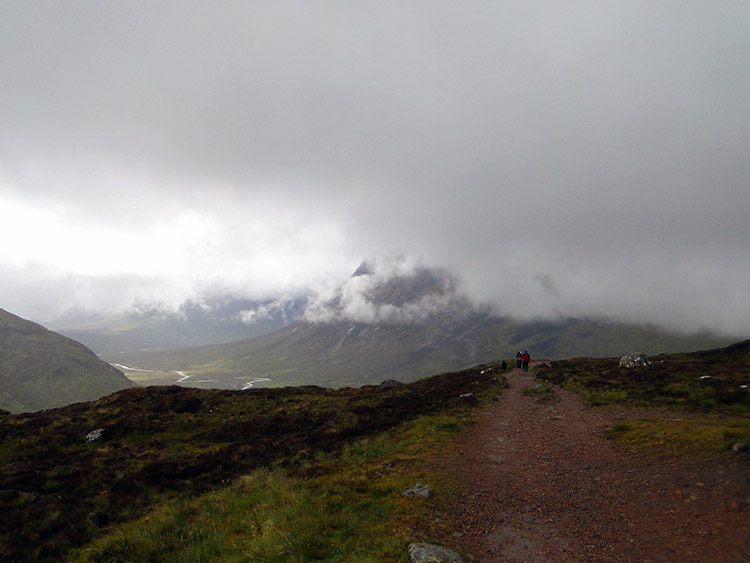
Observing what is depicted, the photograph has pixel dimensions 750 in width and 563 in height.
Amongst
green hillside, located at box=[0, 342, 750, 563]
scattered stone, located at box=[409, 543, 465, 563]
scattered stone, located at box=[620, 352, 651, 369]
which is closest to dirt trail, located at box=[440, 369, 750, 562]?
scattered stone, located at box=[409, 543, 465, 563]

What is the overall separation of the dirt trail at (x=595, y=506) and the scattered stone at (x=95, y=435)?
87.3 feet

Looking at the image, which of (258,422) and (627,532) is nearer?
(627,532)

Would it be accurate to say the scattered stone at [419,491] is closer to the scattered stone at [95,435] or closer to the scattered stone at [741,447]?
the scattered stone at [741,447]

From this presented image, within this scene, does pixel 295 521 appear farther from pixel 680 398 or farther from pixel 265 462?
pixel 680 398

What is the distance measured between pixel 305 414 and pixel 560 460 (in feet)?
70.4

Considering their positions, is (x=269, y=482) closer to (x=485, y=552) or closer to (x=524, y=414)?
(x=485, y=552)

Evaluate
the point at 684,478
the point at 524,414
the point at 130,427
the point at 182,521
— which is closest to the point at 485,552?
the point at 684,478

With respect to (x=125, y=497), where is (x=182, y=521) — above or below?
above

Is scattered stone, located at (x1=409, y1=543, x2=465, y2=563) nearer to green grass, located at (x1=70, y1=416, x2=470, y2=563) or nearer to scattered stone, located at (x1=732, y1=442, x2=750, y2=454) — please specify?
green grass, located at (x1=70, y1=416, x2=470, y2=563)

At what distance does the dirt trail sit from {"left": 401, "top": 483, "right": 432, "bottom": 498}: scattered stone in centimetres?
93

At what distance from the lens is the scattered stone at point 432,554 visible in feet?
24.2

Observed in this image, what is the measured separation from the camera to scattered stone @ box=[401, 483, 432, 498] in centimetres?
1115

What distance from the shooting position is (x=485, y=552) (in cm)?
848

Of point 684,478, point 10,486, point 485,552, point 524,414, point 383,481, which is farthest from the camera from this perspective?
point 524,414
